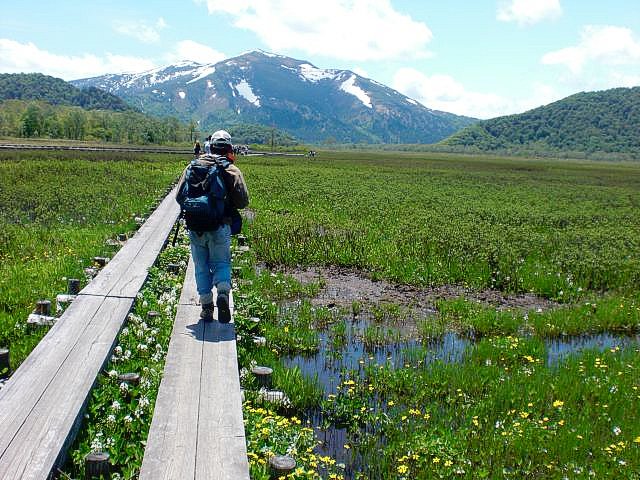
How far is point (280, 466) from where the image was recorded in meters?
4.14

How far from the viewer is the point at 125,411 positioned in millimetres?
5059

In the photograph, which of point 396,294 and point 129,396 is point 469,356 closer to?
point 396,294

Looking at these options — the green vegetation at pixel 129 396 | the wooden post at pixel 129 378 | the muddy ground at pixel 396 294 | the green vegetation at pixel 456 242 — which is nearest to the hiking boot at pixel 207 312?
the green vegetation at pixel 129 396

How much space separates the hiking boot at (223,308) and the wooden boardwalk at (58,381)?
1.25 meters

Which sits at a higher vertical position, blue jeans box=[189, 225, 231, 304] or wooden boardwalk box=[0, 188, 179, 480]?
blue jeans box=[189, 225, 231, 304]

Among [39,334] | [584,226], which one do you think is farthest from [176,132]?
[39,334]

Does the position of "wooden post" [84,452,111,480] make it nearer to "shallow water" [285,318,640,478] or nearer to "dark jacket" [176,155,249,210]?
"shallow water" [285,318,640,478]

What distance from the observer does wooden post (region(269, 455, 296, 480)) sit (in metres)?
4.14

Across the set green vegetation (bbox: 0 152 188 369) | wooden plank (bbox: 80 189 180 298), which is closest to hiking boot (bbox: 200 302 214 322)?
wooden plank (bbox: 80 189 180 298)

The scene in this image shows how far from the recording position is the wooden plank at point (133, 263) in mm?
8164

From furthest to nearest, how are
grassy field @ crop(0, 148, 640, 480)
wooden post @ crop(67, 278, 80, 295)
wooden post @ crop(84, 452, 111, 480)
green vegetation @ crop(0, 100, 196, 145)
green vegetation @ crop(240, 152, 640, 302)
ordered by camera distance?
green vegetation @ crop(0, 100, 196, 145) < green vegetation @ crop(240, 152, 640, 302) < wooden post @ crop(67, 278, 80, 295) < grassy field @ crop(0, 148, 640, 480) < wooden post @ crop(84, 452, 111, 480)

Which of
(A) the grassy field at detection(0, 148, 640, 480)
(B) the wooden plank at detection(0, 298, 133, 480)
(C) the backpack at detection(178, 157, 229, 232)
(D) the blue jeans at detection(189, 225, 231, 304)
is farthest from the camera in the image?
(D) the blue jeans at detection(189, 225, 231, 304)

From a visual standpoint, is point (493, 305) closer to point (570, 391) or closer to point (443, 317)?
point (443, 317)

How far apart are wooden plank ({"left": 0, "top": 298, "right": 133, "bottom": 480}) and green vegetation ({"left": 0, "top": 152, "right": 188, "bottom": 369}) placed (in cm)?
102
